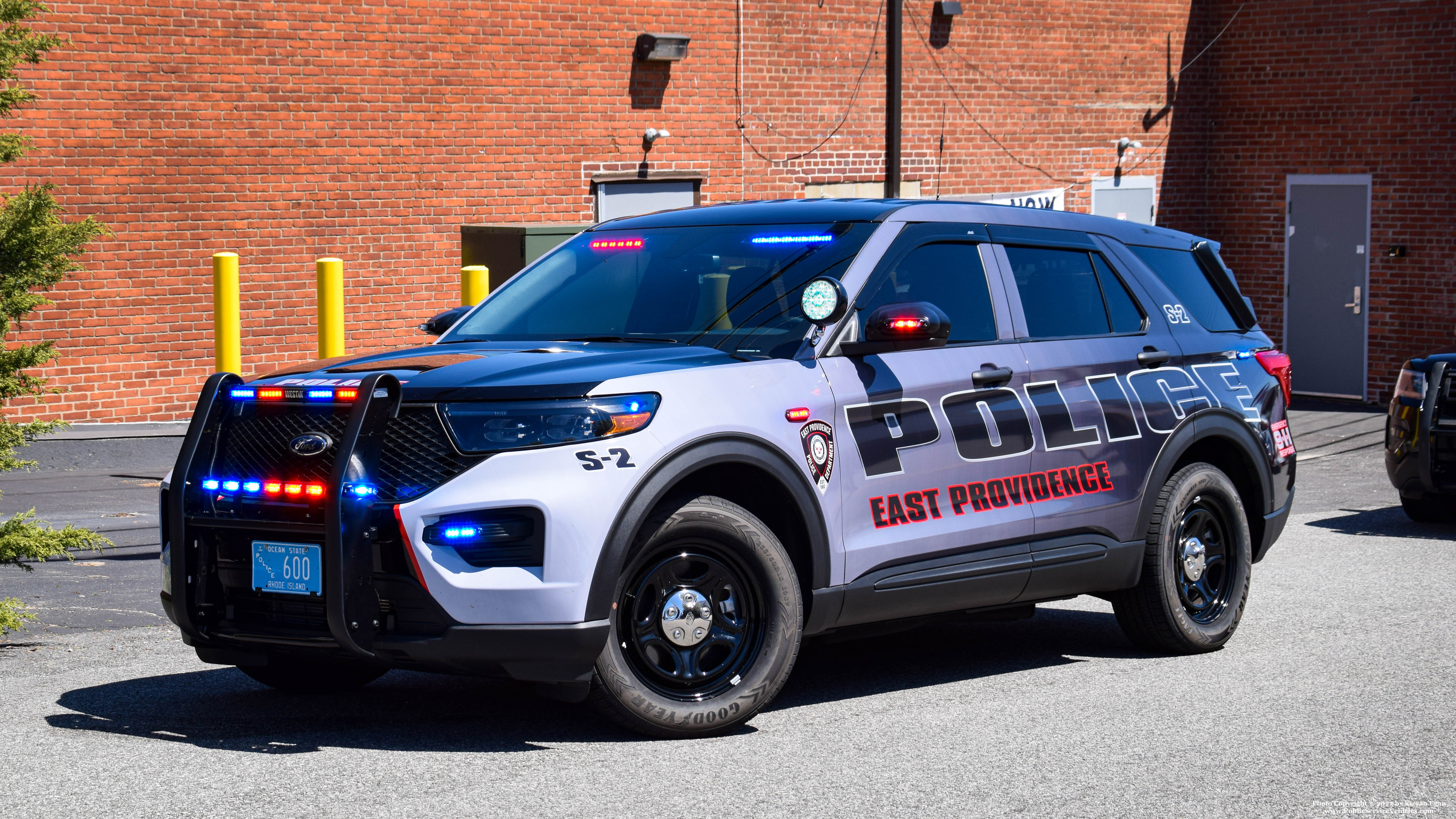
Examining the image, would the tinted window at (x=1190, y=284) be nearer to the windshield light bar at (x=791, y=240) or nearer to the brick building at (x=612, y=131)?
the windshield light bar at (x=791, y=240)

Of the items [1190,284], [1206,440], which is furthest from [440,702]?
[1190,284]

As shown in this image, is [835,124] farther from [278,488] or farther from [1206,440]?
[278,488]

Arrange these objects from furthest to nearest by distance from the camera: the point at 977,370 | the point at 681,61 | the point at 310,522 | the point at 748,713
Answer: the point at 681,61, the point at 977,370, the point at 748,713, the point at 310,522

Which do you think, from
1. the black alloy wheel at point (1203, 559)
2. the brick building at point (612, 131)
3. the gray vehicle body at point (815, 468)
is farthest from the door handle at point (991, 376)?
the brick building at point (612, 131)

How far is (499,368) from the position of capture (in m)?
5.51

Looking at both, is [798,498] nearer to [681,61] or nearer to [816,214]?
[816,214]

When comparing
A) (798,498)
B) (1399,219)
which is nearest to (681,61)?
(1399,219)

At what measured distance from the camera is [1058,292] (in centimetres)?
724

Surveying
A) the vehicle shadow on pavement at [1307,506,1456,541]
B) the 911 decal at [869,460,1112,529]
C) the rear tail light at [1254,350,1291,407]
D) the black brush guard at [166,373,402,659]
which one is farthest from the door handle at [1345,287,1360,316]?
the black brush guard at [166,373,402,659]

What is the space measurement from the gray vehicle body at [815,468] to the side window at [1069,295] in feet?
0.16

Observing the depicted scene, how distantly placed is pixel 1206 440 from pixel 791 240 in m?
2.50

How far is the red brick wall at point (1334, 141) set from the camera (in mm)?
21578

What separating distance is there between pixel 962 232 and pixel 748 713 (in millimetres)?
2278

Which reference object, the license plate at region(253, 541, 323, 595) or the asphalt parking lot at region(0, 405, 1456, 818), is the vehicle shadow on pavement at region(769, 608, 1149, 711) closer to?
the asphalt parking lot at region(0, 405, 1456, 818)
